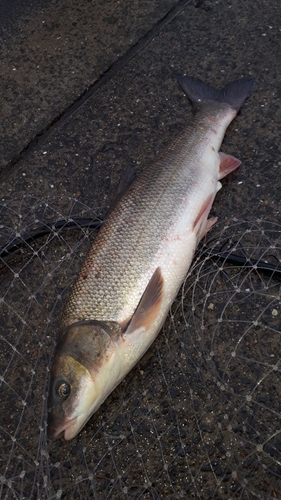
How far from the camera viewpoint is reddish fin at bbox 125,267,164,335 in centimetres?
235

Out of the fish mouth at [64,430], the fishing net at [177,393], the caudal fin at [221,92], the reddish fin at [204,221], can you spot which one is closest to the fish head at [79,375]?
the fish mouth at [64,430]

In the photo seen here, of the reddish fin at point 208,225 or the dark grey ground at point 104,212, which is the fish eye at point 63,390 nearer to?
the dark grey ground at point 104,212

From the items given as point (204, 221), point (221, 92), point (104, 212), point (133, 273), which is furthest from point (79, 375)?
point (221, 92)

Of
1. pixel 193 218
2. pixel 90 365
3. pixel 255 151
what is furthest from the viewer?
pixel 255 151

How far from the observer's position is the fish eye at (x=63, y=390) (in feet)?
7.18

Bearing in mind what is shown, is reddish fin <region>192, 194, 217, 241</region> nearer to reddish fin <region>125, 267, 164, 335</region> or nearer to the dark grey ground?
the dark grey ground

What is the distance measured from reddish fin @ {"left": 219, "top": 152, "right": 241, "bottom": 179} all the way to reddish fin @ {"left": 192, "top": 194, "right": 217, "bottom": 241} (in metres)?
0.25

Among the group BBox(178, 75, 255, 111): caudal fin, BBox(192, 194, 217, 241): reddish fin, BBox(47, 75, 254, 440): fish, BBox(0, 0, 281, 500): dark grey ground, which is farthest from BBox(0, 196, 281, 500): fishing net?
BBox(178, 75, 255, 111): caudal fin

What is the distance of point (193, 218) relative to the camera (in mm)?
2691

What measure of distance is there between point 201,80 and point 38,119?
3.97 feet

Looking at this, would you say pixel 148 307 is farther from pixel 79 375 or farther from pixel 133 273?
pixel 79 375

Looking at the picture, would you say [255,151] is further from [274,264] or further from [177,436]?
[177,436]

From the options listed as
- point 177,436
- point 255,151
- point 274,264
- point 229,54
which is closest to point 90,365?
point 177,436

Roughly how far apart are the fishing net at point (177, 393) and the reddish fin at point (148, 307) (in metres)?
0.32
